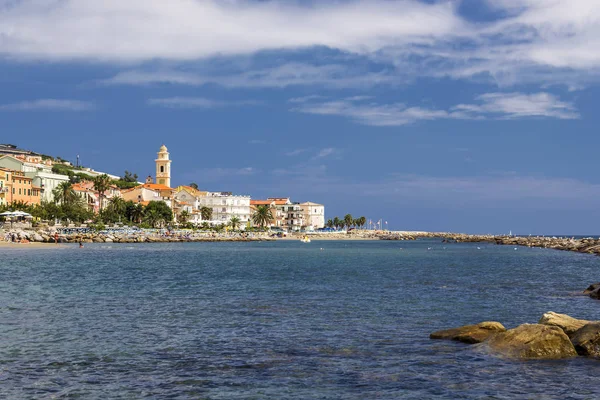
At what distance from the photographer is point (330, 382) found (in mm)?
15234

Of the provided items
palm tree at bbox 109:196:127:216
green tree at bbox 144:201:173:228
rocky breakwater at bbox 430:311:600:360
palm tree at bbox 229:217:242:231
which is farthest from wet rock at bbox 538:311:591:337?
palm tree at bbox 229:217:242:231

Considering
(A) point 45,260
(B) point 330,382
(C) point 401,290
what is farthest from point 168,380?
(A) point 45,260

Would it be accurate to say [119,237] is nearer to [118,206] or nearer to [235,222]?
[118,206]

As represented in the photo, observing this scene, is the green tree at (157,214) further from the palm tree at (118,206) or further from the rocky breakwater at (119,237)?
the rocky breakwater at (119,237)

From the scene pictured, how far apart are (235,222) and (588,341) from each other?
174751 millimetres

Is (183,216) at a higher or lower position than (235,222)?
higher

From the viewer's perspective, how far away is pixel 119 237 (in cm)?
11688

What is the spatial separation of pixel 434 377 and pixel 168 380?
642 cm

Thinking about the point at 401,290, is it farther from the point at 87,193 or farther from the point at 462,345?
the point at 87,193

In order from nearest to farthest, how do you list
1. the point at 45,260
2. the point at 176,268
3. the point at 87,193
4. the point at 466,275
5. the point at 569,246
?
the point at 466,275 < the point at 176,268 < the point at 45,260 < the point at 569,246 < the point at 87,193

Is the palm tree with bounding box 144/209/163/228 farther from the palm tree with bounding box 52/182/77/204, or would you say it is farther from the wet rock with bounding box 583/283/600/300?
the wet rock with bounding box 583/283/600/300

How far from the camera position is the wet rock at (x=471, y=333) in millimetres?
19797

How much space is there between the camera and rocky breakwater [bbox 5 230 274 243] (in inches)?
3823

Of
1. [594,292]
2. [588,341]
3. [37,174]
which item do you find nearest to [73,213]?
[37,174]
